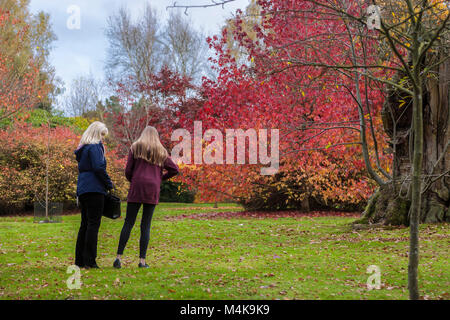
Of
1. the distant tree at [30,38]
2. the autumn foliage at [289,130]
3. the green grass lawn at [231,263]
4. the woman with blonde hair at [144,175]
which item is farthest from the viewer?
the distant tree at [30,38]

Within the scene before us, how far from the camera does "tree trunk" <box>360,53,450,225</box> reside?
29.7 ft

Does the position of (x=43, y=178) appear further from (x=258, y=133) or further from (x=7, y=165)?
(x=258, y=133)

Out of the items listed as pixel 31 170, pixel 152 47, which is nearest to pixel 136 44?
pixel 152 47

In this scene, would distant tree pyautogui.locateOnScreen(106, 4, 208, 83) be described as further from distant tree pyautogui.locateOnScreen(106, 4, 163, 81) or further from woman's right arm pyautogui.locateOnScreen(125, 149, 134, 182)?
woman's right arm pyautogui.locateOnScreen(125, 149, 134, 182)

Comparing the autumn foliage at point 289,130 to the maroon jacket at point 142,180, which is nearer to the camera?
the maroon jacket at point 142,180

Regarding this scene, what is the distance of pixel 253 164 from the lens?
1338 cm

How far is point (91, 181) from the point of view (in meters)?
5.09

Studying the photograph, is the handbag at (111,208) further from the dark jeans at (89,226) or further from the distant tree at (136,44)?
the distant tree at (136,44)

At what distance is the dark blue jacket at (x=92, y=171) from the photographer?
199 inches

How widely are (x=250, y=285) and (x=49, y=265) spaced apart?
2.96m

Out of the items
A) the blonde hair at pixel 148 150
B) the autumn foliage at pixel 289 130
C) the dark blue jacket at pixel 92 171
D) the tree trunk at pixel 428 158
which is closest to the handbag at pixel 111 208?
the dark blue jacket at pixel 92 171

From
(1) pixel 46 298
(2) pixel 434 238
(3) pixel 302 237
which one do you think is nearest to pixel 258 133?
(3) pixel 302 237

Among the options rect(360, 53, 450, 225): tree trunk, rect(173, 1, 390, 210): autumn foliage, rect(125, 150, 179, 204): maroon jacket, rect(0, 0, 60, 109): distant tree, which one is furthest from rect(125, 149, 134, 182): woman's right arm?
rect(0, 0, 60, 109): distant tree

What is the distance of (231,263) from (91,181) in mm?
2278
